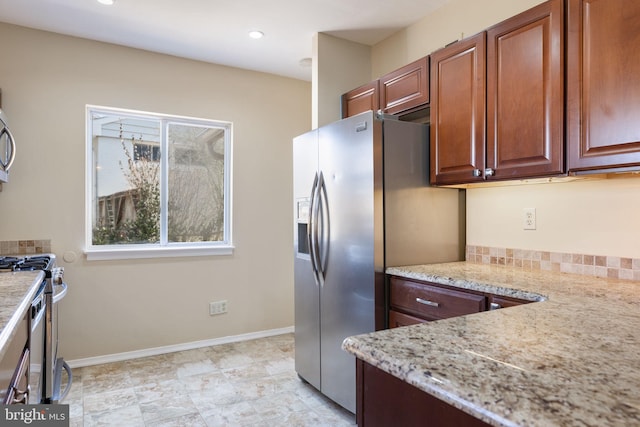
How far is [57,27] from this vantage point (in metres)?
2.84

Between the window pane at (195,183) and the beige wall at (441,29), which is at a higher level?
the beige wall at (441,29)

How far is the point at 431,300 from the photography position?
1.89m

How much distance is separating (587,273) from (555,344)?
1.34 metres

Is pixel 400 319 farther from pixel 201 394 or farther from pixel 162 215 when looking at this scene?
pixel 162 215

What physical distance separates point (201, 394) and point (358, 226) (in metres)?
1.53

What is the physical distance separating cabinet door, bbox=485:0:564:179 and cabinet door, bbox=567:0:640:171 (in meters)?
0.05

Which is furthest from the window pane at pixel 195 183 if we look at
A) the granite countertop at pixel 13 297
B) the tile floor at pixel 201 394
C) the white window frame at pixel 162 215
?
the granite countertop at pixel 13 297

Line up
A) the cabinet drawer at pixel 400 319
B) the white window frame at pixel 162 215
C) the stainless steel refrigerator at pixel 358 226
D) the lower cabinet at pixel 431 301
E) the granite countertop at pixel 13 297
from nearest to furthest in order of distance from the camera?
the granite countertop at pixel 13 297
the lower cabinet at pixel 431 301
the cabinet drawer at pixel 400 319
the stainless steel refrigerator at pixel 358 226
the white window frame at pixel 162 215

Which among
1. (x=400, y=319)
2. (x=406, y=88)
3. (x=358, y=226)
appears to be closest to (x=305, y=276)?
(x=358, y=226)

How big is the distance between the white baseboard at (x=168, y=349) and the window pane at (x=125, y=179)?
0.91m

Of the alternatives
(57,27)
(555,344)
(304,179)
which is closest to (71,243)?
(57,27)

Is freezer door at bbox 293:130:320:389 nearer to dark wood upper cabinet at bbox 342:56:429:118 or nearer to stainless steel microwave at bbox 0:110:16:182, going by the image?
dark wood upper cabinet at bbox 342:56:429:118

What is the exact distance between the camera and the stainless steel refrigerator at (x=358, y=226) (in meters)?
2.11

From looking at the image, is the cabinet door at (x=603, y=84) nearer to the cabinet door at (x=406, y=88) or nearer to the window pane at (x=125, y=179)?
the cabinet door at (x=406, y=88)
